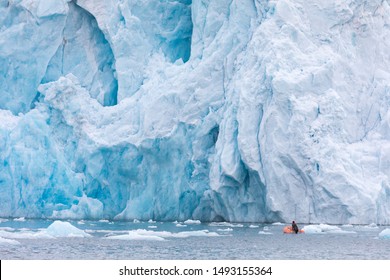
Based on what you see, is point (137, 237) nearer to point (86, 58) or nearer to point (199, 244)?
point (199, 244)

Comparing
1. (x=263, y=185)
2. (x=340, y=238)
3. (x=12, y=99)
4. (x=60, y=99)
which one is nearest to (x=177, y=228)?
(x=263, y=185)

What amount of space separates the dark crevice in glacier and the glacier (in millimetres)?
51

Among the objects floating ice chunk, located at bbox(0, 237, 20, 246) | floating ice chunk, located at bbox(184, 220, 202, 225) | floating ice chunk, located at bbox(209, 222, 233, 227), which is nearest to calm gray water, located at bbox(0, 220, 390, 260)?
floating ice chunk, located at bbox(0, 237, 20, 246)

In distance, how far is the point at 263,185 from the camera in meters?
24.7

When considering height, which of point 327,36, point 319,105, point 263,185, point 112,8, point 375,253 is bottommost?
point 375,253

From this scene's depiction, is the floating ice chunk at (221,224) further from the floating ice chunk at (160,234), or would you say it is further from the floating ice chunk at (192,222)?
the floating ice chunk at (160,234)

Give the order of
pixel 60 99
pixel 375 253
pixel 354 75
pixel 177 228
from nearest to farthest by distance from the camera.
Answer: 1. pixel 375 253
2. pixel 177 228
3. pixel 354 75
4. pixel 60 99

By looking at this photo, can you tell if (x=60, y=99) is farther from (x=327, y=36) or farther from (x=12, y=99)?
(x=327, y=36)

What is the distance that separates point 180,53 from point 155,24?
4.76 ft

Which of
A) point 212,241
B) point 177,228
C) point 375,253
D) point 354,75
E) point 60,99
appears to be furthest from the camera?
point 60,99

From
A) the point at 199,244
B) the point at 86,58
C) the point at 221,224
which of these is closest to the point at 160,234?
the point at 199,244

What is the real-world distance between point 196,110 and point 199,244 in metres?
8.88

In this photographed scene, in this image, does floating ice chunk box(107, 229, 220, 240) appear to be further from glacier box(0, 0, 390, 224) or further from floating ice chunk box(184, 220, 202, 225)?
floating ice chunk box(184, 220, 202, 225)

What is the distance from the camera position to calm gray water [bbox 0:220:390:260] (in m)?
16.5
